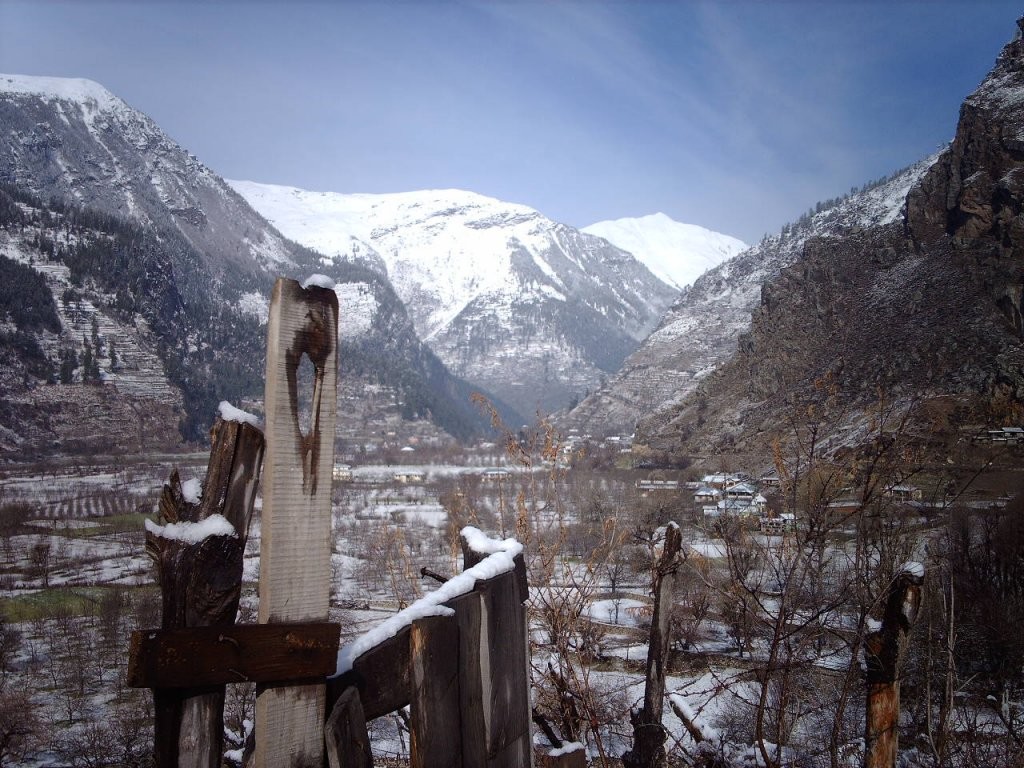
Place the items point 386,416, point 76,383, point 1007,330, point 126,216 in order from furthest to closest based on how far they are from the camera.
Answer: point 126,216
point 386,416
point 76,383
point 1007,330

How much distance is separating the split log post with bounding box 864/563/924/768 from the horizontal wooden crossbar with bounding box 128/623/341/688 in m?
1.80

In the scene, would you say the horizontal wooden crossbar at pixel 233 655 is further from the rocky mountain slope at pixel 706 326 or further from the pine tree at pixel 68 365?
the rocky mountain slope at pixel 706 326

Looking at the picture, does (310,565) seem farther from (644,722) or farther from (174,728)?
(644,722)

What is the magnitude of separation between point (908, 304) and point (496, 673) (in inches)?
2394

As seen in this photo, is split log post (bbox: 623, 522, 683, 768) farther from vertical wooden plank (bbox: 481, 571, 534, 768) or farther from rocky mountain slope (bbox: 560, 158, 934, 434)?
rocky mountain slope (bbox: 560, 158, 934, 434)

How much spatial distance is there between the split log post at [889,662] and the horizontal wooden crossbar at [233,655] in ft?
5.90

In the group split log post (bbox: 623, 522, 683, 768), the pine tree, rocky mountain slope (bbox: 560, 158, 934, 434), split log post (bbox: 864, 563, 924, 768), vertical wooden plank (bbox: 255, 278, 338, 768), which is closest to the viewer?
vertical wooden plank (bbox: 255, 278, 338, 768)

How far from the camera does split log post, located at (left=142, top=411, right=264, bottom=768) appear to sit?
169 cm

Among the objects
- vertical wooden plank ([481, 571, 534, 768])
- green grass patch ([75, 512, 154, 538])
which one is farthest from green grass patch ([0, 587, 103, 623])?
vertical wooden plank ([481, 571, 534, 768])

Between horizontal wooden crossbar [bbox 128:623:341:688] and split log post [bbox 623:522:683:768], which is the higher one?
horizontal wooden crossbar [bbox 128:623:341:688]

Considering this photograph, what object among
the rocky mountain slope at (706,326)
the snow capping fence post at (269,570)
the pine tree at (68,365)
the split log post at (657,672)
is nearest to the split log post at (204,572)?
the snow capping fence post at (269,570)

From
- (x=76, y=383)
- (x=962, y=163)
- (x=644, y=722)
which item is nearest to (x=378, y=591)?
(x=644, y=722)

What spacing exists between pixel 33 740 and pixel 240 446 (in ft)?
95.0

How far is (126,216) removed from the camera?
19362cm
